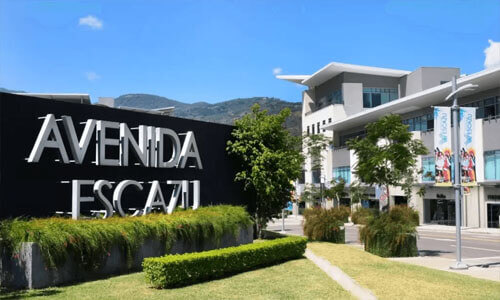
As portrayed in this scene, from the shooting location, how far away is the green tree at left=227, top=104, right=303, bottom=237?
2481 centimetres

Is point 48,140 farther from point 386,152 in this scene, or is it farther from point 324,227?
point 386,152

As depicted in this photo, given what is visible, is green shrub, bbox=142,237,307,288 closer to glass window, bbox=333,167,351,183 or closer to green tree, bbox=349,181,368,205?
green tree, bbox=349,181,368,205

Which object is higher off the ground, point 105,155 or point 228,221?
point 105,155

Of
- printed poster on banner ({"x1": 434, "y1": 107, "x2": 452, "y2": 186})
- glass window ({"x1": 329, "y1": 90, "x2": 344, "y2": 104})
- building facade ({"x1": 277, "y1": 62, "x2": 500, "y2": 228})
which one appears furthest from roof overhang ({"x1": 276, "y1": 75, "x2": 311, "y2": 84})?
printed poster on banner ({"x1": 434, "y1": 107, "x2": 452, "y2": 186})

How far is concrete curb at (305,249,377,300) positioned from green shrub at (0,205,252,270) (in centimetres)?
387

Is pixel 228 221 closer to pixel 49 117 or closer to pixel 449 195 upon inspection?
pixel 49 117

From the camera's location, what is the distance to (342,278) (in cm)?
1583

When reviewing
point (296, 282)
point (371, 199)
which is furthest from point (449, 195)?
point (296, 282)

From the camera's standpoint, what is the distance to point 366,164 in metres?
26.0

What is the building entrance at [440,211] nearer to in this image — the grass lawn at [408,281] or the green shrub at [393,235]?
the green shrub at [393,235]

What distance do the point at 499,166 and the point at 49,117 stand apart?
38.4m

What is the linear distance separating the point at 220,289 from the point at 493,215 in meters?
37.2

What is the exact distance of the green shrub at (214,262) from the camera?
1380cm

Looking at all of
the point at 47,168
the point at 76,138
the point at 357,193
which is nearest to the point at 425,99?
the point at 357,193
